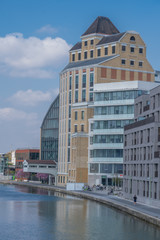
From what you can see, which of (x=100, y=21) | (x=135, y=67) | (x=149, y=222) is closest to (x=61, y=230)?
(x=149, y=222)

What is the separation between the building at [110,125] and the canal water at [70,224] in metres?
41.9

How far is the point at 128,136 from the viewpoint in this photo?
4122 inches

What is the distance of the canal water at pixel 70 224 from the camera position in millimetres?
62281

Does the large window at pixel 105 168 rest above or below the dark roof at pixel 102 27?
below

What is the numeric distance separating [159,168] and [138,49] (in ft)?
271

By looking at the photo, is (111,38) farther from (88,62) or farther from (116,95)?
(116,95)

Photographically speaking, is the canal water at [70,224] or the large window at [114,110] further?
the large window at [114,110]

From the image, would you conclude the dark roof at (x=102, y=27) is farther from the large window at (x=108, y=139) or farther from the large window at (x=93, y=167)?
the large window at (x=93, y=167)

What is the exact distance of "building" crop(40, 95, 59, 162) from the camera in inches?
7470

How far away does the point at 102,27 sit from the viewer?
167 metres

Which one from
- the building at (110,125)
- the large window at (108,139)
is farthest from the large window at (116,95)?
the large window at (108,139)

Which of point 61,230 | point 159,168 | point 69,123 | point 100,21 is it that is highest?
point 100,21

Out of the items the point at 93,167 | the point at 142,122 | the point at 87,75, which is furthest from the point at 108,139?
the point at 142,122

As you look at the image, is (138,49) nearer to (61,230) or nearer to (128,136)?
(128,136)
